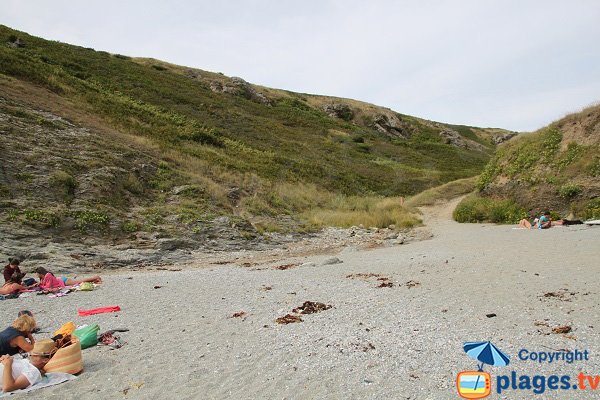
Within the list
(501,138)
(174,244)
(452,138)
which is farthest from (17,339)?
(501,138)

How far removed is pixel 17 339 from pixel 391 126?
75660mm

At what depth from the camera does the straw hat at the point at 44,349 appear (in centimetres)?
543

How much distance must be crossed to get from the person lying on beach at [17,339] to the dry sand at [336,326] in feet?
2.62

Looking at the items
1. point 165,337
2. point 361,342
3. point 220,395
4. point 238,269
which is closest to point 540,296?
point 361,342

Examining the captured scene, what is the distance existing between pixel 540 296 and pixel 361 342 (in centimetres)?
391

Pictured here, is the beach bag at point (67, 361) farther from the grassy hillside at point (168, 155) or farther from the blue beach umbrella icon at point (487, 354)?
the grassy hillside at point (168, 155)

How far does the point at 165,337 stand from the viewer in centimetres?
668

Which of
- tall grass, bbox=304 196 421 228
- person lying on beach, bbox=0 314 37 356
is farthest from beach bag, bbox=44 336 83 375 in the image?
tall grass, bbox=304 196 421 228

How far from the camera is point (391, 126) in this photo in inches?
3024

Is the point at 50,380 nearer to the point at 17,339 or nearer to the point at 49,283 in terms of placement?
the point at 17,339

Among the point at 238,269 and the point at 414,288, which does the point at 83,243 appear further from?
the point at 414,288

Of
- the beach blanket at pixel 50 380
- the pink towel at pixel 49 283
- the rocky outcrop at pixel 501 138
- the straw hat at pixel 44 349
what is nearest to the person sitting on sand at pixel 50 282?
the pink towel at pixel 49 283

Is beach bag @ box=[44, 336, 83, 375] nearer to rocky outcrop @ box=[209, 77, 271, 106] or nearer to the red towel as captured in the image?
the red towel

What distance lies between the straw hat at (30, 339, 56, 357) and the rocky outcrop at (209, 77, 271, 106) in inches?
2366
